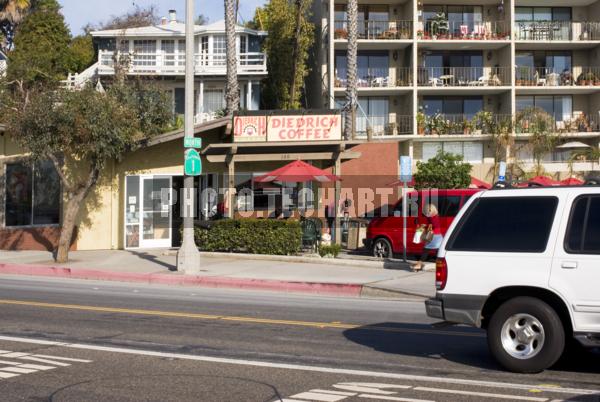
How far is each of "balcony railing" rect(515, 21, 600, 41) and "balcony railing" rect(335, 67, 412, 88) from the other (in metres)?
6.70

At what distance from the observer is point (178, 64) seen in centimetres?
4409

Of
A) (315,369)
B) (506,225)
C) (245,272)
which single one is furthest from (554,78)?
(315,369)

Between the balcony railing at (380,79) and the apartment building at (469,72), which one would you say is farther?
the balcony railing at (380,79)

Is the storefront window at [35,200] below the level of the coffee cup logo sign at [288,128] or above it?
below

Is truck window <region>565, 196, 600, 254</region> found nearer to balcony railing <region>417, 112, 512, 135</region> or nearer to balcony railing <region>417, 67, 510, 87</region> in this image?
balcony railing <region>417, 112, 512, 135</region>

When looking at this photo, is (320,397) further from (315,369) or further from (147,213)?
(147,213)

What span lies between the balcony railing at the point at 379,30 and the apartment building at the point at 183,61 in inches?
173

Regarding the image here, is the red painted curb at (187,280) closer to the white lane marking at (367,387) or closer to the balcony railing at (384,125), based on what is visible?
the white lane marking at (367,387)

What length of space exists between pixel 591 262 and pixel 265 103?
131 ft

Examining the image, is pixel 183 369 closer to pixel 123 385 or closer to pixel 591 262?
pixel 123 385

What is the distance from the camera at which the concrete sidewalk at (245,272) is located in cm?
1778

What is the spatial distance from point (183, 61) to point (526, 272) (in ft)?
123

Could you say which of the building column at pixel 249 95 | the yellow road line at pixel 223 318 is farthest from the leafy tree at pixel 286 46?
the yellow road line at pixel 223 318

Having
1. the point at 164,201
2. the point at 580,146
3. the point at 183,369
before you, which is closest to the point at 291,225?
the point at 164,201
